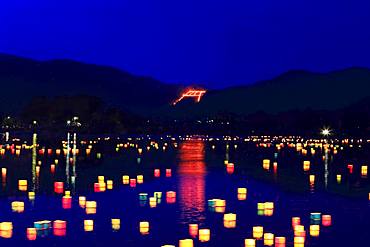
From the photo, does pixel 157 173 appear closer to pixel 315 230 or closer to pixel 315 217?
pixel 315 217

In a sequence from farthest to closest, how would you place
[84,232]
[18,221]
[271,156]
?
[271,156] → [18,221] → [84,232]

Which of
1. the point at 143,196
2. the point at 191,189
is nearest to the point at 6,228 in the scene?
the point at 143,196

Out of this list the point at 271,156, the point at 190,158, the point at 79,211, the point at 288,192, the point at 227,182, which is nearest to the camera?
the point at 79,211

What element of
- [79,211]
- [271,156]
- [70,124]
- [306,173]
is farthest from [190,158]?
[70,124]

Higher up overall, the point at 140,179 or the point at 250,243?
the point at 140,179

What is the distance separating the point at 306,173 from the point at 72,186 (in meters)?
12.5

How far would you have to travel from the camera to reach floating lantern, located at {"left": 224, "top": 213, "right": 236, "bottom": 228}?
19375 millimetres

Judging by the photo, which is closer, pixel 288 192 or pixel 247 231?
pixel 247 231

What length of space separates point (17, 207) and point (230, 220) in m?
6.50

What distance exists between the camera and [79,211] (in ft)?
70.8

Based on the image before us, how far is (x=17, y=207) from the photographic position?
2206cm

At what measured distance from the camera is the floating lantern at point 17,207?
21594 millimetres

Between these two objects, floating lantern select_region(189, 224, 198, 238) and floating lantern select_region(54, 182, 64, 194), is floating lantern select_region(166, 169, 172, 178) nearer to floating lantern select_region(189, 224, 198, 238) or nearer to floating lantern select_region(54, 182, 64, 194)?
floating lantern select_region(54, 182, 64, 194)

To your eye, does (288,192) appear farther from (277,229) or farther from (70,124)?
(70,124)
